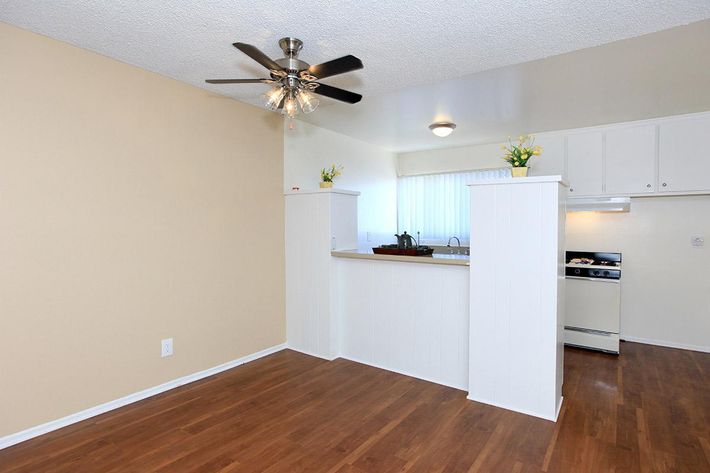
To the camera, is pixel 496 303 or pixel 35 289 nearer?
pixel 35 289

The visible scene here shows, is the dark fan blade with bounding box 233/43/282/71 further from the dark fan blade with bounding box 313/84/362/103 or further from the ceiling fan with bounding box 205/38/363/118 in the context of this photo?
the dark fan blade with bounding box 313/84/362/103

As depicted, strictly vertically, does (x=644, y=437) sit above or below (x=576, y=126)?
below

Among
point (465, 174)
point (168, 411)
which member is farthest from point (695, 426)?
point (465, 174)

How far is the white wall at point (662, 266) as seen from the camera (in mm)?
4141

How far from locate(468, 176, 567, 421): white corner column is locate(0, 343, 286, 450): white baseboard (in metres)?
2.15

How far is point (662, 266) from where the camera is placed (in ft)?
14.1

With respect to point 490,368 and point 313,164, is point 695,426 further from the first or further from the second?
point 313,164

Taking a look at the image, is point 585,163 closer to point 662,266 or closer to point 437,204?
point 662,266

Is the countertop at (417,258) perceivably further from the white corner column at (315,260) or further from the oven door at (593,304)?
the oven door at (593,304)

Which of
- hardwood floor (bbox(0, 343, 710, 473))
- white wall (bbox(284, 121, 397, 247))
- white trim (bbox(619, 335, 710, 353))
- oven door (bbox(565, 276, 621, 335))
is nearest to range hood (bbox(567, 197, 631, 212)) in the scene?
oven door (bbox(565, 276, 621, 335))

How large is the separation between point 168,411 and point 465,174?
15.8 feet

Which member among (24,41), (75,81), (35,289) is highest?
(24,41)

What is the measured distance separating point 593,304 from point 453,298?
2092 mm

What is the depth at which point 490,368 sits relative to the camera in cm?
285
